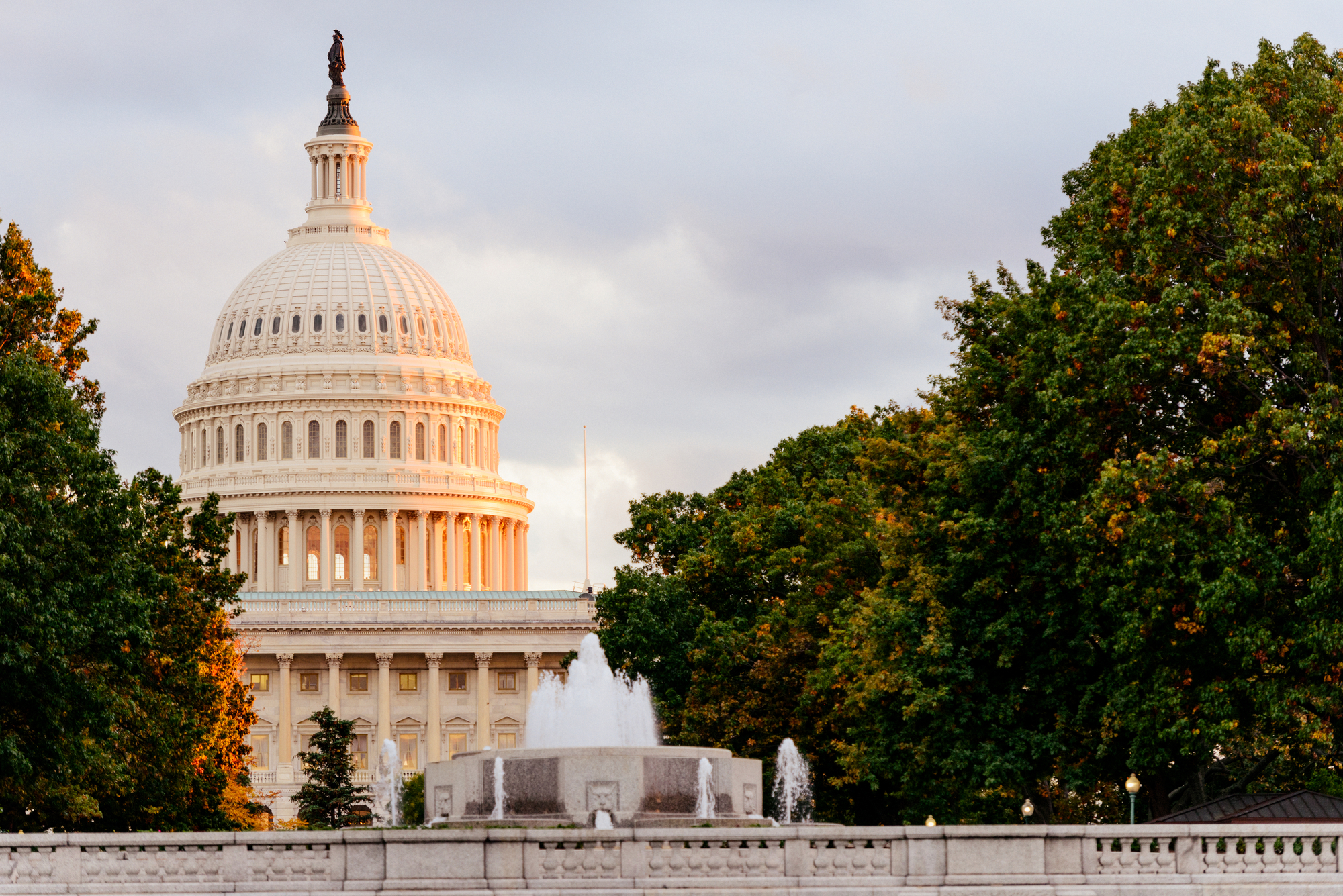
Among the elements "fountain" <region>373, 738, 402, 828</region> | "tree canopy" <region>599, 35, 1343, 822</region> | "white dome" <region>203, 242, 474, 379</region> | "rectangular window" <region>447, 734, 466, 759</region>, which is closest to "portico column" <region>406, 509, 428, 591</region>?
"white dome" <region>203, 242, 474, 379</region>

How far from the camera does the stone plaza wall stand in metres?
31.4

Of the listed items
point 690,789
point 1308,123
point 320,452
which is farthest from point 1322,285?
point 320,452

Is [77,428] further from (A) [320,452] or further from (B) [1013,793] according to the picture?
(A) [320,452]

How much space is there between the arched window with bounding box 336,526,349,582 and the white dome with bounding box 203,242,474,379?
13.5 meters

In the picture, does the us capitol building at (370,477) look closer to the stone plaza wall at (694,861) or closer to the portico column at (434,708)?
the portico column at (434,708)

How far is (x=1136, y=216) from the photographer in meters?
45.9

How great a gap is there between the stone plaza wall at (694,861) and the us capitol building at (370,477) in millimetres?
118618

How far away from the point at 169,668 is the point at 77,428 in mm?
9866

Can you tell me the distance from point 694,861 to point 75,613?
1949 centimetres

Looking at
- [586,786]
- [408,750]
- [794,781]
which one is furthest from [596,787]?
[408,750]

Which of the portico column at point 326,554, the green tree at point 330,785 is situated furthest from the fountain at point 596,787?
the portico column at point 326,554

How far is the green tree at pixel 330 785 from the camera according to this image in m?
97.3

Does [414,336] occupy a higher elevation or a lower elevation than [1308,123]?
higher

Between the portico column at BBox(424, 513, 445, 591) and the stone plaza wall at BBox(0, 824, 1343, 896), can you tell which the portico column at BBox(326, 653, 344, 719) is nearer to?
the portico column at BBox(424, 513, 445, 591)
